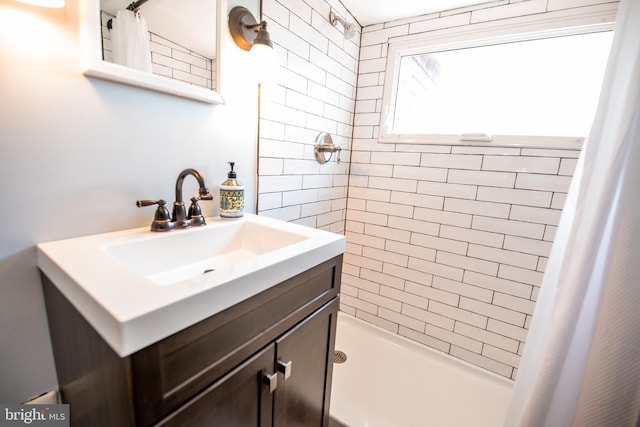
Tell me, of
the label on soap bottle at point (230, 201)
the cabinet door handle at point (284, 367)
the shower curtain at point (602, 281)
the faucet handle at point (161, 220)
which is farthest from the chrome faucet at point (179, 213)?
the shower curtain at point (602, 281)

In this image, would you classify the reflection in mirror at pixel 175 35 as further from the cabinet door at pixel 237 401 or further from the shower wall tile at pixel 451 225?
the shower wall tile at pixel 451 225

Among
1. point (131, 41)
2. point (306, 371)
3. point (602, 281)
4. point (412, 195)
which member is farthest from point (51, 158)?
point (412, 195)

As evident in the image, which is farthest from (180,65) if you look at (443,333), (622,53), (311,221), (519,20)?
(443,333)

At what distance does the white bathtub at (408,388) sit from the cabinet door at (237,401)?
2.51 feet

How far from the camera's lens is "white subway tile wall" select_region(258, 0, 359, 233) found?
125 centimetres

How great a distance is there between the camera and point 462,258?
1605 millimetres

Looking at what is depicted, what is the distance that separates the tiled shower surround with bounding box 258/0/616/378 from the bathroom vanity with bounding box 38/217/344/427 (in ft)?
2.07

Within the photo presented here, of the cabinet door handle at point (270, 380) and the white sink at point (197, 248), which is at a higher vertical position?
the white sink at point (197, 248)

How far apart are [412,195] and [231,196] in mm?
1148

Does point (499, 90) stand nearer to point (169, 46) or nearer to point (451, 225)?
point (451, 225)

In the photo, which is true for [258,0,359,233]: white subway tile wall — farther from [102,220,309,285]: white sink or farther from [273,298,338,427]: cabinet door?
[273,298,338,427]: cabinet door

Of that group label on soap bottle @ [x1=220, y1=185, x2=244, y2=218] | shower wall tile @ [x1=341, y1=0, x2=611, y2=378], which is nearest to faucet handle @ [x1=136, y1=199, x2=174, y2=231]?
label on soap bottle @ [x1=220, y1=185, x2=244, y2=218]

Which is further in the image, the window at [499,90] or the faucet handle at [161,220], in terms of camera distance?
the window at [499,90]

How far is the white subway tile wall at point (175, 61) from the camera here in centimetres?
73
